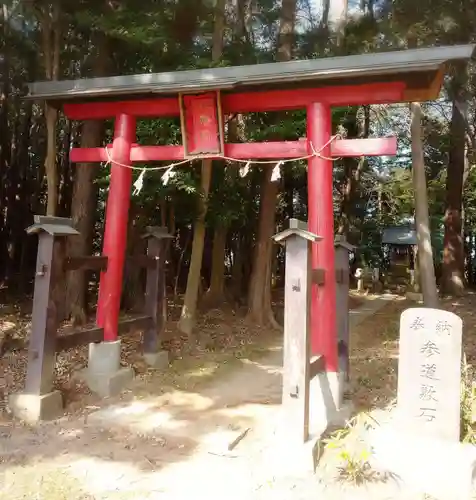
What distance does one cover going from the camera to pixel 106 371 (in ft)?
22.6

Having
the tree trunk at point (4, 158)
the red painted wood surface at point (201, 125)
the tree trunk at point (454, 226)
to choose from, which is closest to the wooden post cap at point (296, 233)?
the red painted wood surface at point (201, 125)

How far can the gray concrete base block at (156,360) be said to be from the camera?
25.7 ft

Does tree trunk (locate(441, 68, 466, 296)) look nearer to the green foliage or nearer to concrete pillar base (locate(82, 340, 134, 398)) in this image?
the green foliage

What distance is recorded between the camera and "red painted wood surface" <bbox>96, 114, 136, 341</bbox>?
23.5 ft

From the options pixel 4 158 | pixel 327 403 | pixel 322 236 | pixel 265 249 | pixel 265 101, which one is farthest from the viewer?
pixel 4 158

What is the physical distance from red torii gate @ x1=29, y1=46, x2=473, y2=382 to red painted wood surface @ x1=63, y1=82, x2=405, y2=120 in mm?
13

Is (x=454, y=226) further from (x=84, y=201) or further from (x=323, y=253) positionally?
(x=84, y=201)

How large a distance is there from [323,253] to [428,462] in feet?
8.77

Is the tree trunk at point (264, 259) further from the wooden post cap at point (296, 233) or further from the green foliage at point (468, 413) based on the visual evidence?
the green foliage at point (468, 413)

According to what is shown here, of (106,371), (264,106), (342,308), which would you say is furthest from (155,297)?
(264,106)

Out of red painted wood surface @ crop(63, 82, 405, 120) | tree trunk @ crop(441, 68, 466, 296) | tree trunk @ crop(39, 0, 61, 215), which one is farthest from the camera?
tree trunk @ crop(441, 68, 466, 296)

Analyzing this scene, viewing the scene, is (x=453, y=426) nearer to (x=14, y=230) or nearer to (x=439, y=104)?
(x=14, y=230)

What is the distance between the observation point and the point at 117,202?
732 centimetres

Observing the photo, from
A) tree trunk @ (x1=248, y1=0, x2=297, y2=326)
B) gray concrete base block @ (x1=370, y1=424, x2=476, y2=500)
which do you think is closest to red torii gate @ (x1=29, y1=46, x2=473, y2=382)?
gray concrete base block @ (x1=370, y1=424, x2=476, y2=500)
